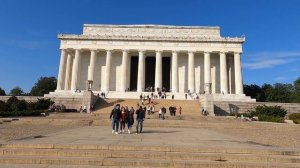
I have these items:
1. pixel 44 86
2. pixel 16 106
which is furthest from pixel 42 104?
pixel 44 86

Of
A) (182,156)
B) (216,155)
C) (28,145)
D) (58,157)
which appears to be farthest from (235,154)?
(28,145)

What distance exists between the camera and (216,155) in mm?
10688

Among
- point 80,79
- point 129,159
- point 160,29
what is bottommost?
point 129,159

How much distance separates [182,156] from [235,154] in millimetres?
2329

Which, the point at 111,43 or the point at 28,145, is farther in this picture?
the point at 111,43

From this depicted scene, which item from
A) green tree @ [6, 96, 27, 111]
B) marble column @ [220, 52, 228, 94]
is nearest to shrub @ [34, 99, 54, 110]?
green tree @ [6, 96, 27, 111]

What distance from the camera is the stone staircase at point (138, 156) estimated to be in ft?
31.1

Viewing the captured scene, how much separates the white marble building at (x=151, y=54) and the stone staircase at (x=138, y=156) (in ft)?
162

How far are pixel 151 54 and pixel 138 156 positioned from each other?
58.4 metres

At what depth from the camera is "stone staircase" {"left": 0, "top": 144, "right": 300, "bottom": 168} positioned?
9.49 metres

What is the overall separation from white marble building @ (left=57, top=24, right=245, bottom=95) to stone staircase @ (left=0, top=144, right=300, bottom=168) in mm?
49271

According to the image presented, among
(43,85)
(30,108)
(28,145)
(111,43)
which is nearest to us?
(28,145)

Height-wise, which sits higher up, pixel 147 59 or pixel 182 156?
pixel 147 59

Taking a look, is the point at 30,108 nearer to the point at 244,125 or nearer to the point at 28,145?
the point at 244,125
